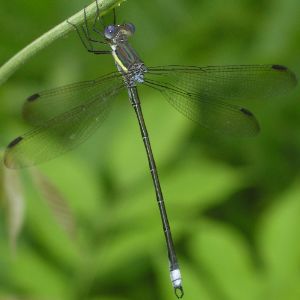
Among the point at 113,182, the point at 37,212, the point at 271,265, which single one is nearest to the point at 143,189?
the point at 113,182

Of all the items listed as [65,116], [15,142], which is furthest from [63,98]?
[15,142]

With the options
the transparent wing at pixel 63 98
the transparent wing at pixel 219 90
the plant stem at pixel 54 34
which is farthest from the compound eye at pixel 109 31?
the plant stem at pixel 54 34

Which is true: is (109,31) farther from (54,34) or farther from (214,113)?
(54,34)

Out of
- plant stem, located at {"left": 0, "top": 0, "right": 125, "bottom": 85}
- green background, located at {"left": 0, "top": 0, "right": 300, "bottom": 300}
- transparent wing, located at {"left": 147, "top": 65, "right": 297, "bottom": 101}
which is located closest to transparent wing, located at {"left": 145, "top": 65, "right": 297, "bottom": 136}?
transparent wing, located at {"left": 147, "top": 65, "right": 297, "bottom": 101}

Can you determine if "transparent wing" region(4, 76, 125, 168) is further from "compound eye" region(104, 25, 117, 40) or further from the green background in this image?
"compound eye" region(104, 25, 117, 40)

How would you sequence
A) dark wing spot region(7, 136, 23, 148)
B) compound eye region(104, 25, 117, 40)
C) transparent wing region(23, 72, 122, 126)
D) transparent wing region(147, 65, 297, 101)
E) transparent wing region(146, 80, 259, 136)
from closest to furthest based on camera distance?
dark wing spot region(7, 136, 23, 148)
compound eye region(104, 25, 117, 40)
transparent wing region(23, 72, 122, 126)
transparent wing region(147, 65, 297, 101)
transparent wing region(146, 80, 259, 136)

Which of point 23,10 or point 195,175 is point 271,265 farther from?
point 23,10
